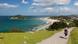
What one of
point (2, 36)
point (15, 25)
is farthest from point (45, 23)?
point (2, 36)

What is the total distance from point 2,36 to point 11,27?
0.11 m

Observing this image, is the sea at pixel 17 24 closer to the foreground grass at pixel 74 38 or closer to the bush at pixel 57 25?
the bush at pixel 57 25

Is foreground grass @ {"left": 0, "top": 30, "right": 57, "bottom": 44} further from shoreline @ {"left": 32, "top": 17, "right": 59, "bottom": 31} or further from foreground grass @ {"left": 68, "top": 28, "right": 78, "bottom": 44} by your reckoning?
foreground grass @ {"left": 68, "top": 28, "right": 78, "bottom": 44}

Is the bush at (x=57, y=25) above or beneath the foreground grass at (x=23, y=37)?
above

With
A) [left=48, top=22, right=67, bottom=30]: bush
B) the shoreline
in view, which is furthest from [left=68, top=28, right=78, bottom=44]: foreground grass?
the shoreline

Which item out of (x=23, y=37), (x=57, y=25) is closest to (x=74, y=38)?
(x=57, y=25)

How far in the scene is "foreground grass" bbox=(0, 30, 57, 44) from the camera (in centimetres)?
132

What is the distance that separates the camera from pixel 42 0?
1372 mm

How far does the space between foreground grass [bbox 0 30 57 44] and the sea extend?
0.04 m

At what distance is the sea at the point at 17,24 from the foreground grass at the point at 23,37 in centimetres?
4

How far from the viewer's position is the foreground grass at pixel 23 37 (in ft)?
4.33

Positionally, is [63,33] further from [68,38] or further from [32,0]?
[32,0]

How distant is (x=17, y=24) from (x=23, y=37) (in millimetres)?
122

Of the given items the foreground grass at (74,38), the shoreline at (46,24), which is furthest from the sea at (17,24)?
the foreground grass at (74,38)
